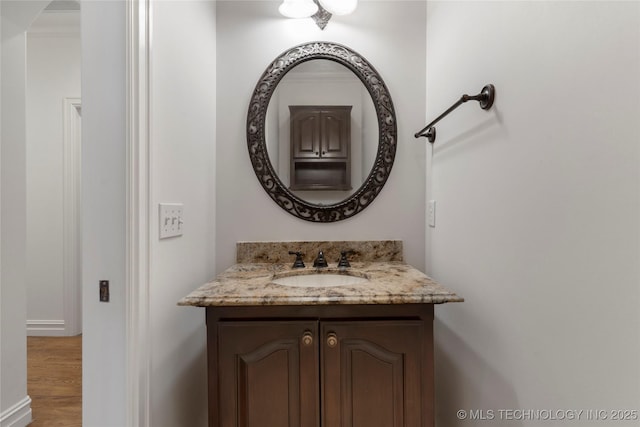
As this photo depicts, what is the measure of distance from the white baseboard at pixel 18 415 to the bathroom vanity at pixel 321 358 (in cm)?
128

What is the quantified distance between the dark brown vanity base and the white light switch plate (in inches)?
11.8

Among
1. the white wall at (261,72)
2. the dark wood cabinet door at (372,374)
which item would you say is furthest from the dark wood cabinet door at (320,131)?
the dark wood cabinet door at (372,374)

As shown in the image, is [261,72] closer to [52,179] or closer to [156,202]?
[156,202]

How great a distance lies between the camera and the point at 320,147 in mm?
1469

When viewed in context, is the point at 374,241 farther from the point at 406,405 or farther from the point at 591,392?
the point at 591,392

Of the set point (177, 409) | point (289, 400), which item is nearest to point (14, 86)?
point (177, 409)

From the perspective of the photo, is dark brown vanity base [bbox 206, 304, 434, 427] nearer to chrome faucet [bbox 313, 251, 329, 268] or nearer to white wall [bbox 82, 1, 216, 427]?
white wall [bbox 82, 1, 216, 427]

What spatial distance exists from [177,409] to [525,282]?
1.21 m

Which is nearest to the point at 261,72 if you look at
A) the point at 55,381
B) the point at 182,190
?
the point at 182,190

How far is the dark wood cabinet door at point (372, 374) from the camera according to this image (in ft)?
3.01

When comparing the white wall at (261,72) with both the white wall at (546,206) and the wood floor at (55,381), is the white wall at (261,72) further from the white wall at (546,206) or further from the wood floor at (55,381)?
the wood floor at (55,381)

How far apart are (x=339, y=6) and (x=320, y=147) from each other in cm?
62

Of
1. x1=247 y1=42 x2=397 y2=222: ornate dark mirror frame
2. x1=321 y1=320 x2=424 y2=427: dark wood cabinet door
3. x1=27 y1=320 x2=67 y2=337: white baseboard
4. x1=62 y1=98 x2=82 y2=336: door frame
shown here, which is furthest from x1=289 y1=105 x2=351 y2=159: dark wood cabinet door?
x1=27 y1=320 x2=67 y2=337: white baseboard

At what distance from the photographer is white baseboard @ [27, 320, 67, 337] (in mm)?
2547
